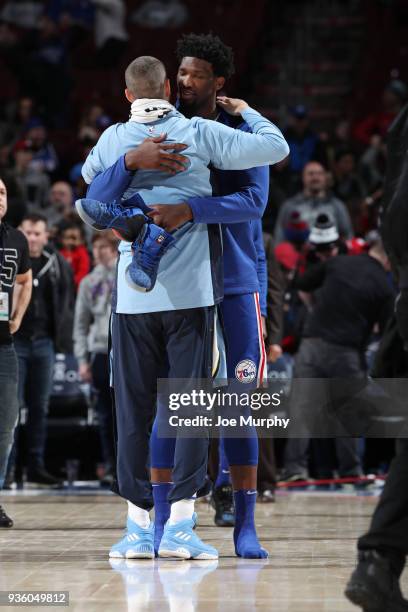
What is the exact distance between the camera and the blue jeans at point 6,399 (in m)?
6.27

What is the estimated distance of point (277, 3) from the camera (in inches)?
686

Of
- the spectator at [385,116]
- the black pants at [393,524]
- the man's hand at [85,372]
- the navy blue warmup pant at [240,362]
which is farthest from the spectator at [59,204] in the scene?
the black pants at [393,524]

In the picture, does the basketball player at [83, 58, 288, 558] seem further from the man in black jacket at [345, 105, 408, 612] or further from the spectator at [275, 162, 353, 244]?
the spectator at [275, 162, 353, 244]

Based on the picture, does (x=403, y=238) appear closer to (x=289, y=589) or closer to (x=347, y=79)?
(x=289, y=589)

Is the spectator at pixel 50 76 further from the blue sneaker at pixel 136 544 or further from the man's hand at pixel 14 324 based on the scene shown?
the blue sneaker at pixel 136 544

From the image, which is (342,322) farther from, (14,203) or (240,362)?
(240,362)

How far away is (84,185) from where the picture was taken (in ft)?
40.7

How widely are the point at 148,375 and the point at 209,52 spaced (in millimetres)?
1426

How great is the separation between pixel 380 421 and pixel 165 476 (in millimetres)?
3836

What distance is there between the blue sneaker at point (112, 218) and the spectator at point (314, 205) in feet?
21.7

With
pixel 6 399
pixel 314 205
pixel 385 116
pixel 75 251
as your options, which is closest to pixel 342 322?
pixel 314 205

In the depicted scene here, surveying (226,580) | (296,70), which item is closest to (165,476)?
(226,580)

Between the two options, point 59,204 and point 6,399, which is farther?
point 59,204

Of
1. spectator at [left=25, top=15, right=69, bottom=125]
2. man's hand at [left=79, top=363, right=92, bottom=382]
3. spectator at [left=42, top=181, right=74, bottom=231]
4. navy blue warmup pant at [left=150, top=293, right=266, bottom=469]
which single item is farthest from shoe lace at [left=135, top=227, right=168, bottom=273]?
spectator at [left=25, top=15, right=69, bottom=125]
